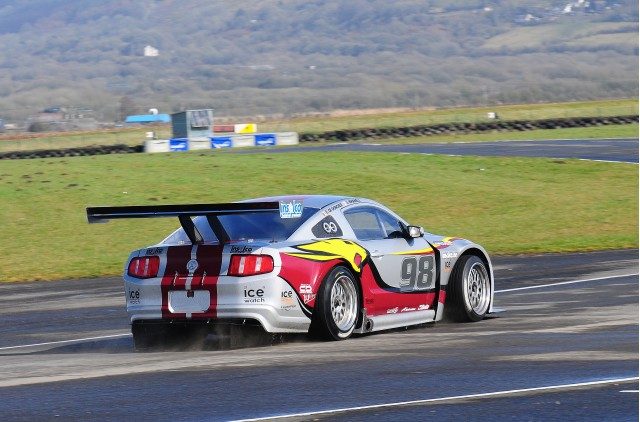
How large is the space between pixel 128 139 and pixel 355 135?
23081mm

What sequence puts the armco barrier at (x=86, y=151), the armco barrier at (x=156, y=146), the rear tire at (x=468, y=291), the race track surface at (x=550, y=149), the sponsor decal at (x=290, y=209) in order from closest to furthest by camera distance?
1. the sponsor decal at (x=290, y=209)
2. the rear tire at (x=468, y=291)
3. the race track surface at (x=550, y=149)
4. the armco barrier at (x=86, y=151)
5. the armco barrier at (x=156, y=146)

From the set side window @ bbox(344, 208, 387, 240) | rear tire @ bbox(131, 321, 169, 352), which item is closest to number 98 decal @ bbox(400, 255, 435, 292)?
side window @ bbox(344, 208, 387, 240)

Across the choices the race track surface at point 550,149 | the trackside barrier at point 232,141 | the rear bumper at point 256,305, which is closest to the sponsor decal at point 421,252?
the rear bumper at point 256,305

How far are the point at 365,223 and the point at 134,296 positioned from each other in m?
2.27

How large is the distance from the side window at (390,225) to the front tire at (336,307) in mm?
1064

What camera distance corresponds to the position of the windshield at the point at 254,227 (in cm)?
1105

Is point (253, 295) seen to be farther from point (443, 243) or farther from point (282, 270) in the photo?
point (443, 243)

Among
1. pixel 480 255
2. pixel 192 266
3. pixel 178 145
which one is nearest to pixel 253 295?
pixel 192 266

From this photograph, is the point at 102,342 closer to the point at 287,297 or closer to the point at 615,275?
the point at 287,297

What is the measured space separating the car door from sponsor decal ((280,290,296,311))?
3.66 ft

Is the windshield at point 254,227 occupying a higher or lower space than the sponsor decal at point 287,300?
higher

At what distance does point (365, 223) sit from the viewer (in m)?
11.8

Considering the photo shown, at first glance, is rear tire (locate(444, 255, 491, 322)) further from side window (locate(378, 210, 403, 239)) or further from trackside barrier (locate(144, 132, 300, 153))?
trackside barrier (locate(144, 132, 300, 153))

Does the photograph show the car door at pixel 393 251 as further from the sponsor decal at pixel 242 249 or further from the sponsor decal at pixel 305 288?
the sponsor decal at pixel 242 249
